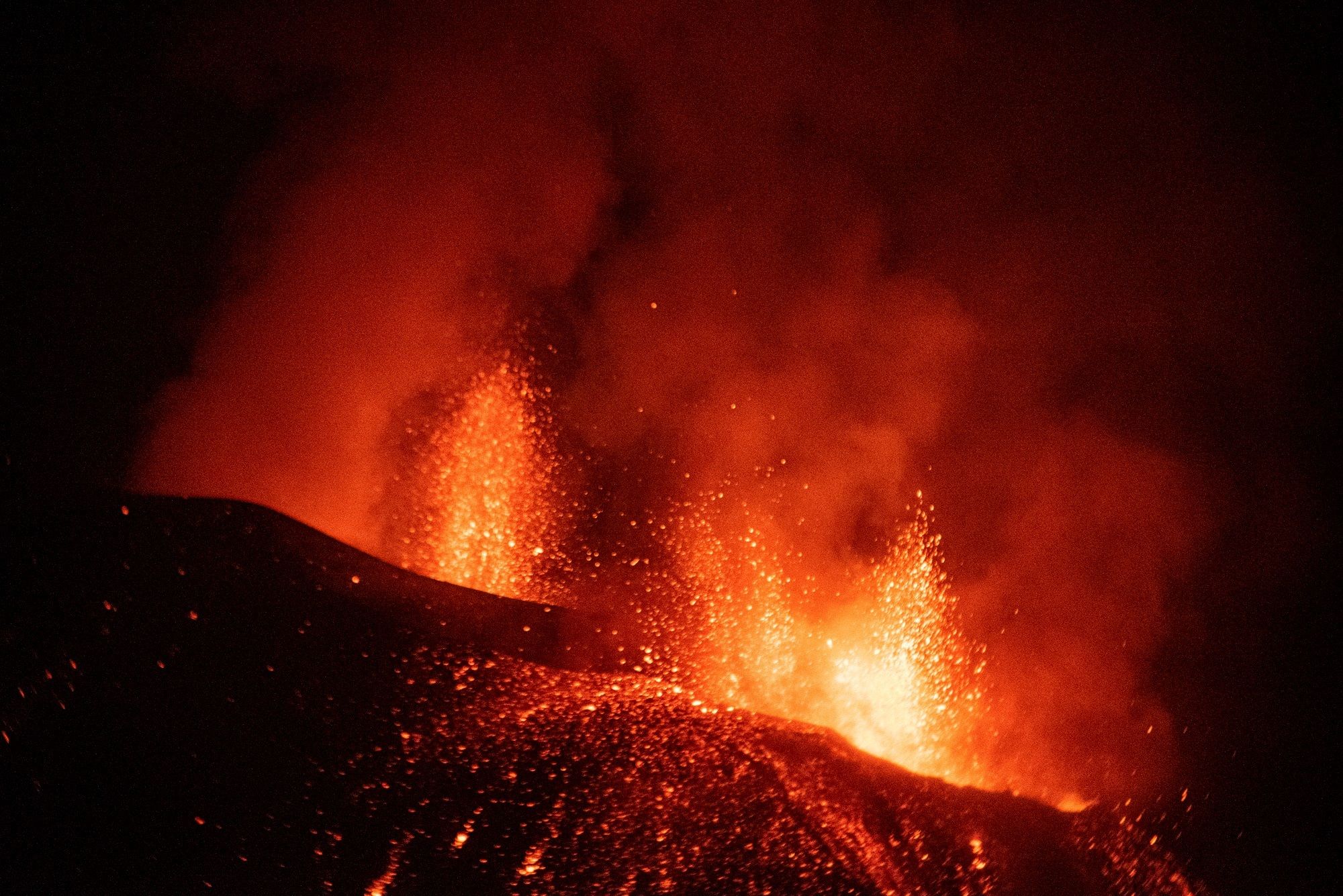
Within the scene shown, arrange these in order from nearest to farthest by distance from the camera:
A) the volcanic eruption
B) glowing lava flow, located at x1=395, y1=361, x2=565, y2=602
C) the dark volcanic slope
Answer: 1. the dark volcanic slope
2. the volcanic eruption
3. glowing lava flow, located at x1=395, y1=361, x2=565, y2=602

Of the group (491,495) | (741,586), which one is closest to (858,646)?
(741,586)

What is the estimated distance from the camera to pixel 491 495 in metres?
2.18

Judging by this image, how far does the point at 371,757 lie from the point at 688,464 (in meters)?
1.10

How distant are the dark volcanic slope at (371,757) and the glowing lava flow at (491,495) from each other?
0.51 feet

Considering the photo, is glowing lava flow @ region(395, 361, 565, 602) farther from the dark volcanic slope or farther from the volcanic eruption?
the dark volcanic slope

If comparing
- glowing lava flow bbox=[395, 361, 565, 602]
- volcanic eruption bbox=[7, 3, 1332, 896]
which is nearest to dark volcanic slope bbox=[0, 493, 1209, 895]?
volcanic eruption bbox=[7, 3, 1332, 896]

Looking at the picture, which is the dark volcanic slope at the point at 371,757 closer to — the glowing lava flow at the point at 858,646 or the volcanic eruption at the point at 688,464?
the volcanic eruption at the point at 688,464

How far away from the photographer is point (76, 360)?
1.99 m

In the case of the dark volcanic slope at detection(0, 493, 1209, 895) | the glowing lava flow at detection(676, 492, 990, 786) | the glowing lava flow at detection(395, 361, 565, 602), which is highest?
the glowing lava flow at detection(395, 361, 565, 602)

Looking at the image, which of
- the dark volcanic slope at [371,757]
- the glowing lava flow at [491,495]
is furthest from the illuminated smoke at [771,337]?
the dark volcanic slope at [371,757]

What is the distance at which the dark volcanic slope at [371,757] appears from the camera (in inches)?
52.2

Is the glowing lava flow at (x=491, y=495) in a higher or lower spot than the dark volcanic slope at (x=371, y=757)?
higher

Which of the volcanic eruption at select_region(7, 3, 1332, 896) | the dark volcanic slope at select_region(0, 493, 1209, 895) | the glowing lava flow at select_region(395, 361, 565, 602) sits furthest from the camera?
the glowing lava flow at select_region(395, 361, 565, 602)

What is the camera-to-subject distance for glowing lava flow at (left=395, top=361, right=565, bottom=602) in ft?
6.63
